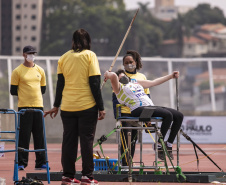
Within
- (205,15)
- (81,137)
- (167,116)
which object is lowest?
(81,137)

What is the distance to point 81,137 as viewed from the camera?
9.89 metres

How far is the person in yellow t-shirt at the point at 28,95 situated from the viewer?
13.1m

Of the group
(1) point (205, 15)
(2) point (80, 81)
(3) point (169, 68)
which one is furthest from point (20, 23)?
(2) point (80, 81)

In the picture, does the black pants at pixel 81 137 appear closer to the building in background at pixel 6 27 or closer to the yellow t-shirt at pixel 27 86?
the yellow t-shirt at pixel 27 86

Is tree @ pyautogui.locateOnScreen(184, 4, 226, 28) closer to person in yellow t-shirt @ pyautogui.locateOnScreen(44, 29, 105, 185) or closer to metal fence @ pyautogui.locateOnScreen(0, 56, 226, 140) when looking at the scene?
metal fence @ pyautogui.locateOnScreen(0, 56, 226, 140)

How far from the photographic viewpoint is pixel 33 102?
1312 cm

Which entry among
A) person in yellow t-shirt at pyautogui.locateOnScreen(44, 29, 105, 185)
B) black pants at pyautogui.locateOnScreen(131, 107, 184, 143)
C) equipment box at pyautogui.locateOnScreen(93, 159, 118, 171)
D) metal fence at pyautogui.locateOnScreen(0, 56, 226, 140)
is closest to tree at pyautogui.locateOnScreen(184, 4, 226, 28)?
metal fence at pyautogui.locateOnScreen(0, 56, 226, 140)

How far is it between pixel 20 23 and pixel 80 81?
17567 centimetres

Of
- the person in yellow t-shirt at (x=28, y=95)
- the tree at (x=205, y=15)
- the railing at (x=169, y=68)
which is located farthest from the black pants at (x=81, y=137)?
the tree at (x=205, y=15)

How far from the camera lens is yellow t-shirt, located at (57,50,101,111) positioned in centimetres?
984

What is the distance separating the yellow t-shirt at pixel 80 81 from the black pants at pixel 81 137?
81mm

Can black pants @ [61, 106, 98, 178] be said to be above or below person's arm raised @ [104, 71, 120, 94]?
below

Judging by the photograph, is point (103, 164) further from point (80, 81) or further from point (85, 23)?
point (85, 23)

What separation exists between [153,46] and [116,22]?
15961 millimetres
